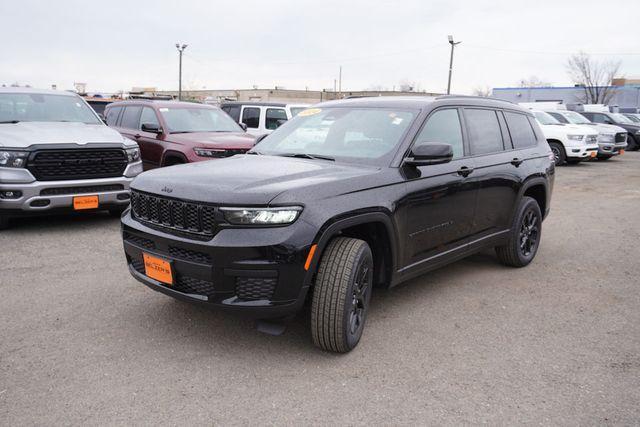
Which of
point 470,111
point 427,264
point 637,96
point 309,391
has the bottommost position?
point 309,391

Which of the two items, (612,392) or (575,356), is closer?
(612,392)

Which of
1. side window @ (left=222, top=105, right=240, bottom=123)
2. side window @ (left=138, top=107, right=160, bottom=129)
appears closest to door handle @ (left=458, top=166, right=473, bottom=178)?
side window @ (left=138, top=107, right=160, bottom=129)

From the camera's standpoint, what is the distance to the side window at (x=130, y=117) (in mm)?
9913

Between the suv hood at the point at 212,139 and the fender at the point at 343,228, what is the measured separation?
5.27m

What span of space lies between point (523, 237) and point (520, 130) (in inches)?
45.6

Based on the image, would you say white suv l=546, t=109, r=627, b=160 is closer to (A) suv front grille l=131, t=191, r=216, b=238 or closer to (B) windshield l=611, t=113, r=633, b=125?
(B) windshield l=611, t=113, r=633, b=125

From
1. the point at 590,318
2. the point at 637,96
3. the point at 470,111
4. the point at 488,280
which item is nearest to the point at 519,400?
the point at 590,318

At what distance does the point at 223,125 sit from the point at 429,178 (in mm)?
6464

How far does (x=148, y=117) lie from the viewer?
31.6ft

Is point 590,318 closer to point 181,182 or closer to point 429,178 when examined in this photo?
point 429,178

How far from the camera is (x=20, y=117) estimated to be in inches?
298

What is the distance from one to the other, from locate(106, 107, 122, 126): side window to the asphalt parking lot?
5.57m

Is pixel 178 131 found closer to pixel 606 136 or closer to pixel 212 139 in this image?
pixel 212 139

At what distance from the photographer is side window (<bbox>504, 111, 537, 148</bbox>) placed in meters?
5.57
